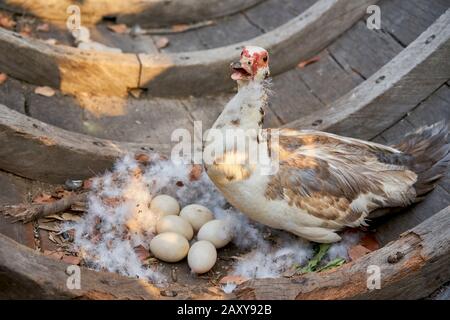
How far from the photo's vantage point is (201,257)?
9.82ft

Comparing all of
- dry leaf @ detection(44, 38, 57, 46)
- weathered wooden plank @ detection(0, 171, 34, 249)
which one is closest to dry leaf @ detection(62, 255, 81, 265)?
weathered wooden plank @ detection(0, 171, 34, 249)

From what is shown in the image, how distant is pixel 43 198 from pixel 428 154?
191 cm

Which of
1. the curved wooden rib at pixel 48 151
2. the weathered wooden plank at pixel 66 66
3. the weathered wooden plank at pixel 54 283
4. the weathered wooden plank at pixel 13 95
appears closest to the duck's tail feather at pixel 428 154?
the weathered wooden plank at pixel 54 283

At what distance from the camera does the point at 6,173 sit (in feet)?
10.6

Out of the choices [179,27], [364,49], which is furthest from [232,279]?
[179,27]

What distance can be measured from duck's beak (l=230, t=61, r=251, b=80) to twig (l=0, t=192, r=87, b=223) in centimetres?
105

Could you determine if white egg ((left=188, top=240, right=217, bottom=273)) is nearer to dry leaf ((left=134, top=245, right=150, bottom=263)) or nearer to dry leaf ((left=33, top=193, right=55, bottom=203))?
dry leaf ((left=134, top=245, right=150, bottom=263))

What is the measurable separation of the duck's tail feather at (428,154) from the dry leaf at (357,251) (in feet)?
1.14

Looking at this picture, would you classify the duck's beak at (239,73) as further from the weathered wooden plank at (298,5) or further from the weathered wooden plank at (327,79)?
the weathered wooden plank at (298,5)

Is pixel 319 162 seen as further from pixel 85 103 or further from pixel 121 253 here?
pixel 85 103

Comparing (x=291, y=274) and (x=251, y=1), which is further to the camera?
(x=251, y=1)

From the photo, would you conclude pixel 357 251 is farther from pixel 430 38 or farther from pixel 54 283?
pixel 54 283
